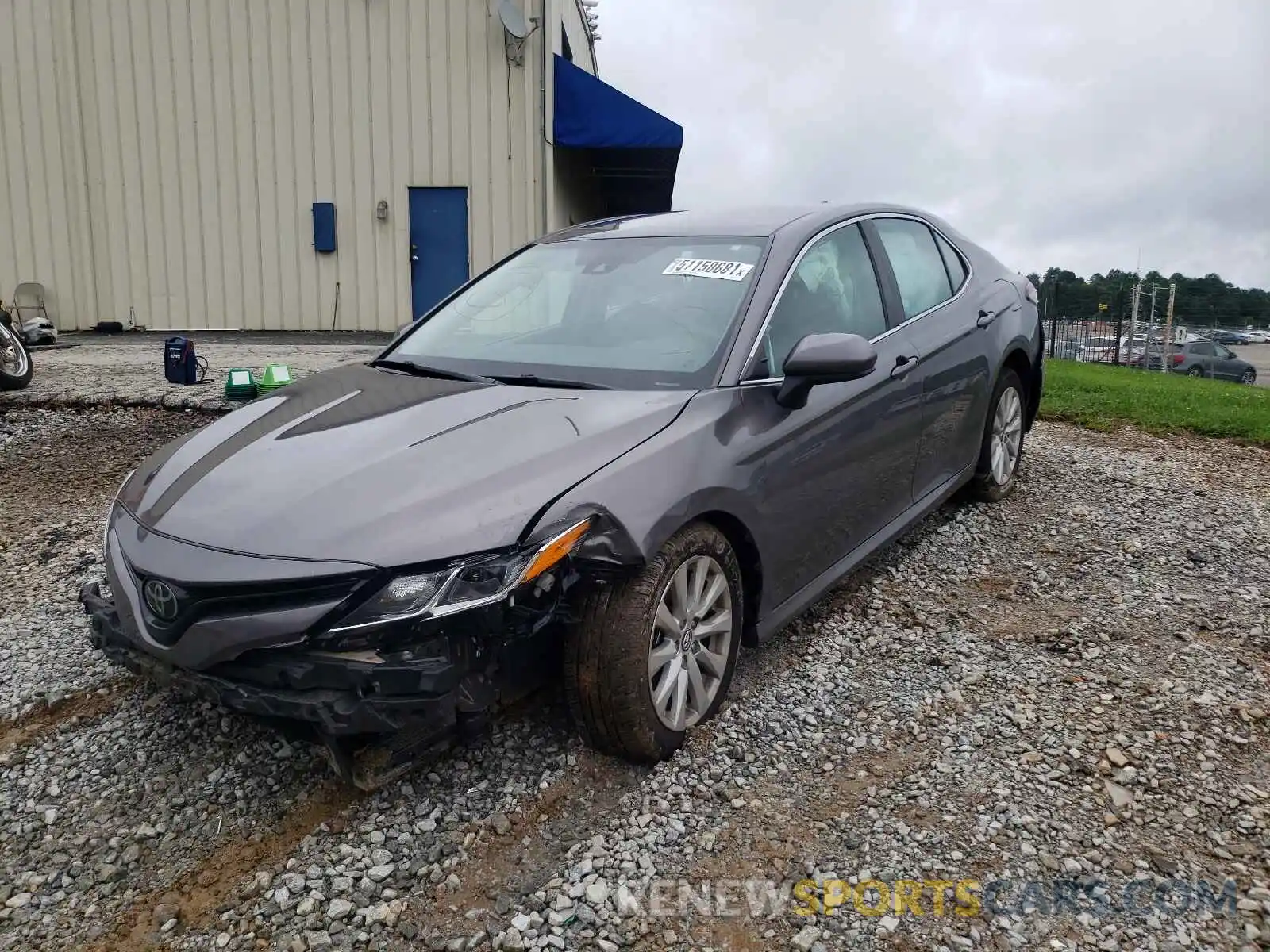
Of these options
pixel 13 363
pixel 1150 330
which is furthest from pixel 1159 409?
pixel 1150 330

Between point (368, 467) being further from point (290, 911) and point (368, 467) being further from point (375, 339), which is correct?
point (375, 339)

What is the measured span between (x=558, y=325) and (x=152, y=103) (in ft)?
43.4

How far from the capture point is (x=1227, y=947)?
6.85ft

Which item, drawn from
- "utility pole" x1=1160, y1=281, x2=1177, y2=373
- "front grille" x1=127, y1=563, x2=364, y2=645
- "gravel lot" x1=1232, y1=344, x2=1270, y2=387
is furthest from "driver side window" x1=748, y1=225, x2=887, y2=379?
"gravel lot" x1=1232, y1=344, x2=1270, y2=387

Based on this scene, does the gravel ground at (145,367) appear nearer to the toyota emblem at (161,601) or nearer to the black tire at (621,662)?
the toyota emblem at (161,601)

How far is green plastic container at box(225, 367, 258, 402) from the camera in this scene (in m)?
6.96

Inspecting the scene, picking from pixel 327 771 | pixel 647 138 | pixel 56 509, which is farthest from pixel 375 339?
pixel 327 771

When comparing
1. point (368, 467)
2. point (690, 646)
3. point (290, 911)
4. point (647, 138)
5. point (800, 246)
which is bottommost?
point (290, 911)

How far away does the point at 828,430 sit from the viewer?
3.31m

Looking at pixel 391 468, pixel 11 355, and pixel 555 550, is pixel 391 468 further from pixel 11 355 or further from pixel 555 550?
pixel 11 355

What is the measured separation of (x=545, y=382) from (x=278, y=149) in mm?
12712

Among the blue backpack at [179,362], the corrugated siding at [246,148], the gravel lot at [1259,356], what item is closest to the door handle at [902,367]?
the blue backpack at [179,362]

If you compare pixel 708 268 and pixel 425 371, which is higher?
pixel 708 268

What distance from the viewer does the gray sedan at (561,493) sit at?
A: 2262 mm
